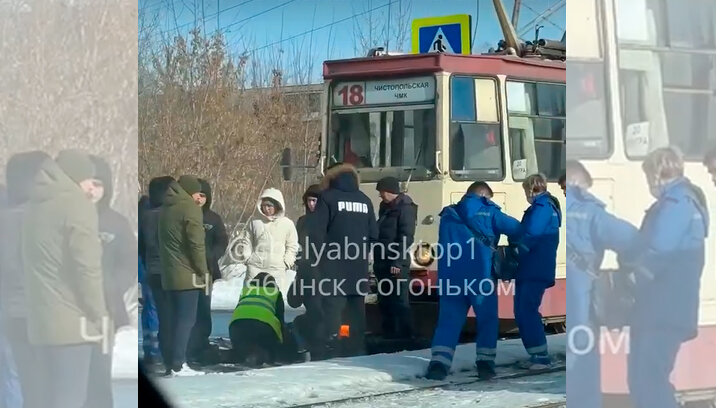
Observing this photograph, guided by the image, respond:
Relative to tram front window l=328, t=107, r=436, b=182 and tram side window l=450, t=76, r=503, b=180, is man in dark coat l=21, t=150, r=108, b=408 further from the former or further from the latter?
tram side window l=450, t=76, r=503, b=180

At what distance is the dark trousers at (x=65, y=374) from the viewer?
3688 mm

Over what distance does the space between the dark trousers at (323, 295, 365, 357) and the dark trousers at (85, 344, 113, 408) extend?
0.74m

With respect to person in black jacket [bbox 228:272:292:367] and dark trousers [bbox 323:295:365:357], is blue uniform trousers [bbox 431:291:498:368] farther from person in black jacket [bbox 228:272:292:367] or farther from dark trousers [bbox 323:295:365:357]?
person in black jacket [bbox 228:272:292:367]

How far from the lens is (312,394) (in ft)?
12.3

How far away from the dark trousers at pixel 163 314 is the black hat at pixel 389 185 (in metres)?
0.81

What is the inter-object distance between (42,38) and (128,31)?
280mm

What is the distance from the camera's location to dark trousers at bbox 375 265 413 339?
12.5 feet

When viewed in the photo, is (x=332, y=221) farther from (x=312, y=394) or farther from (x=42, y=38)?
(x=42, y=38)

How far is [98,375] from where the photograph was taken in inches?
145

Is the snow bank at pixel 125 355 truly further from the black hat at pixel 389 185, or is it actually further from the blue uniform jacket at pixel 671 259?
the blue uniform jacket at pixel 671 259

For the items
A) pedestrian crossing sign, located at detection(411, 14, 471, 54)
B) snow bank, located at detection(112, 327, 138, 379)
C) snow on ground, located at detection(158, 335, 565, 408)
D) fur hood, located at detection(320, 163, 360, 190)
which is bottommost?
snow on ground, located at detection(158, 335, 565, 408)

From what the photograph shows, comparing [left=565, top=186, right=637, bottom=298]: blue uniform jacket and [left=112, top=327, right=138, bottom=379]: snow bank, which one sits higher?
[left=565, top=186, right=637, bottom=298]: blue uniform jacket

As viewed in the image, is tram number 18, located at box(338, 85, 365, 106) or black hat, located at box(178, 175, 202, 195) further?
tram number 18, located at box(338, 85, 365, 106)

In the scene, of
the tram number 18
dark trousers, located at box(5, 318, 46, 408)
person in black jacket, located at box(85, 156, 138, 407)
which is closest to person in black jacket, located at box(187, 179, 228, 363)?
person in black jacket, located at box(85, 156, 138, 407)
